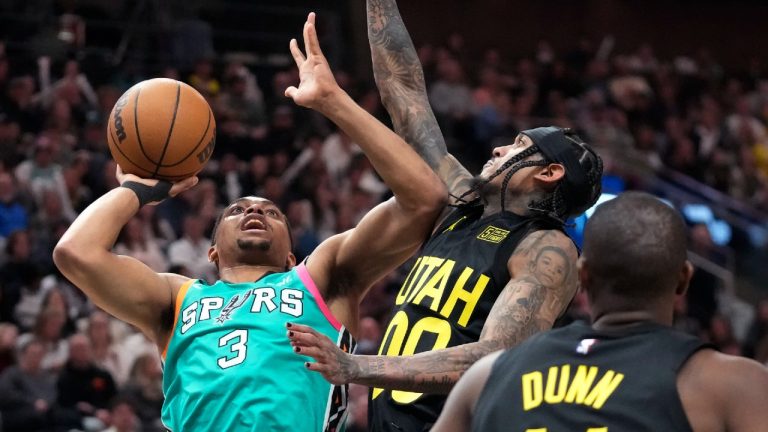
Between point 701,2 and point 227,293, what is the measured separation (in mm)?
18702

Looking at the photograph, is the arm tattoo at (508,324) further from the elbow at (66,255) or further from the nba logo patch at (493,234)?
the elbow at (66,255)

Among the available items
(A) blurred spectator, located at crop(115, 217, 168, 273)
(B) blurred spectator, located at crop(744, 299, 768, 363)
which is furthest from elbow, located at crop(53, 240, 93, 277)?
(B) blurred spectator, located at crop(744, 299, 768, 363)

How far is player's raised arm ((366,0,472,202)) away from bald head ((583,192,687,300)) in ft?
7.13

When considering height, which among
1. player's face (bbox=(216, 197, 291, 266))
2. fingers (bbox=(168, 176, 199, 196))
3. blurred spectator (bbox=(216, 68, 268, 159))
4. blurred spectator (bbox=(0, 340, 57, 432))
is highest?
fingers (bbox=(168, 176, 199, 196))

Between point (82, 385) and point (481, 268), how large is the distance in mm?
6085

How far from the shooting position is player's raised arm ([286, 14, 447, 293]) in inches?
173

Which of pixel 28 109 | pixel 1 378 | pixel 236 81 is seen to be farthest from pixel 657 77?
pixel 1 378

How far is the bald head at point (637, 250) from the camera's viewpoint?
2777 mm

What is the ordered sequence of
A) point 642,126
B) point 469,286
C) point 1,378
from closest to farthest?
1. point 469,286
2. point 1,378
3. point 642,126

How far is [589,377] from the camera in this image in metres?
2.75

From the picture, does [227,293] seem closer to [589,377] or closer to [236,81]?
[589,377]

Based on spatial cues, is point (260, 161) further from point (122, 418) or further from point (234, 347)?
point (234, 347)

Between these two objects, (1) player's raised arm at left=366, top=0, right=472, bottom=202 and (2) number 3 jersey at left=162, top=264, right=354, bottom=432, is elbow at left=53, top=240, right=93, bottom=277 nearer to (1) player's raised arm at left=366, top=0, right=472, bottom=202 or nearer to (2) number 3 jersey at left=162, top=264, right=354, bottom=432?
(2) number 3 jersey at left=162, top=264, right=354, bottom=432

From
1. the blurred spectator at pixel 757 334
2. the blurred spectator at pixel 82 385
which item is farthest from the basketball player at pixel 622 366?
the blurred spectator at pixel 757 334
